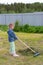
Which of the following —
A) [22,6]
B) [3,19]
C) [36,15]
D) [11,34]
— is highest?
[11,34]

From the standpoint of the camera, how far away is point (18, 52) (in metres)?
10.6

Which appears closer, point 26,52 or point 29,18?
point 26,52

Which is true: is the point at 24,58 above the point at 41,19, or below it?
above

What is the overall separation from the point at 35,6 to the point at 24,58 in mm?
64989

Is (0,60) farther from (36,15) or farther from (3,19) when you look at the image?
(3,19)

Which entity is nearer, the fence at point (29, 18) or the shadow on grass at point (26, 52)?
the shadow on grass at point (26, 52)

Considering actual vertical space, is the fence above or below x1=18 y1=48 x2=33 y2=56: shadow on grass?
below

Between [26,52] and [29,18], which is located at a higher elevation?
[26,52]

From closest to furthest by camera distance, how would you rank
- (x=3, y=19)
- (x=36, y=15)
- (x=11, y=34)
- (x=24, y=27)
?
(x=11, y=34)
(x=24, y=27)
(x=36, y=15)
(x=3, y=19)

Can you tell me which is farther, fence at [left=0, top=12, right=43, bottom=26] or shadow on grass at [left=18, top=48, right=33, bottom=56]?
fence at [left=0, top=12, right=43, bottom=26]

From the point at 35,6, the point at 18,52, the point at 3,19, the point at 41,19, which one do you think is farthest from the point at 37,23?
the point at 35,6

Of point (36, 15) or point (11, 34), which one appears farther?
point (36, 15)

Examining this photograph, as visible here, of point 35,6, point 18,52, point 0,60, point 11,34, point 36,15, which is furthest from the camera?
point 35,6

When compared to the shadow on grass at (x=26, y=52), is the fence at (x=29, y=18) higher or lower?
lower
